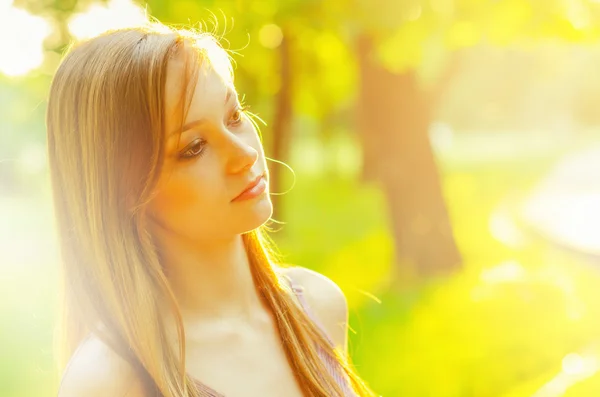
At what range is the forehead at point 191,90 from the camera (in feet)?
6.39

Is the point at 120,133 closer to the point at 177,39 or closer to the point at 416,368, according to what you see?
the point at 177,39

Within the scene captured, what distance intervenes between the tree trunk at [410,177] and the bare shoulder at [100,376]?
282 inches

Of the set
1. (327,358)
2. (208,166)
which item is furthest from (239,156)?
(327,358)

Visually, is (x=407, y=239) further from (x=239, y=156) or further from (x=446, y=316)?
(x=239, y=156)

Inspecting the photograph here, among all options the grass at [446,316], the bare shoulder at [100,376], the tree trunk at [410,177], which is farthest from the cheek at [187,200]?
the tree trunk at [410,177]

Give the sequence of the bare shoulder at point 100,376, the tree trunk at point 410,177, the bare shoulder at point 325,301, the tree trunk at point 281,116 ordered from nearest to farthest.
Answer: the bare shoulder at point 100,376
the bare shoulder at point 325,301
the tree trunk at point 410,177
the tree trunk at point 281,116

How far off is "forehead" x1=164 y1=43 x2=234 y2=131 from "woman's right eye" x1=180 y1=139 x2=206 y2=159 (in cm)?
7

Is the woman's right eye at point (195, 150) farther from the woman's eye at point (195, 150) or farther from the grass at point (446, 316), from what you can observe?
the grass at point (446, 316)

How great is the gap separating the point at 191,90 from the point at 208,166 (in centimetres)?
19

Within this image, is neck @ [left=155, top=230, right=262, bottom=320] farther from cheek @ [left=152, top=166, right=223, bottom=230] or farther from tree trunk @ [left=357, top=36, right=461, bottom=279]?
tree trunk @ [left=357, top=36, right=461, bottom=279]

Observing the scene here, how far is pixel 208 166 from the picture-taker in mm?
2006

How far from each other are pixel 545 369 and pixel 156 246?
505 cm

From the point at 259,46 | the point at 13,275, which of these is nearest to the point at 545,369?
the point at 259,46

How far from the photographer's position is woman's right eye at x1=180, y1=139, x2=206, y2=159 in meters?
1.99
